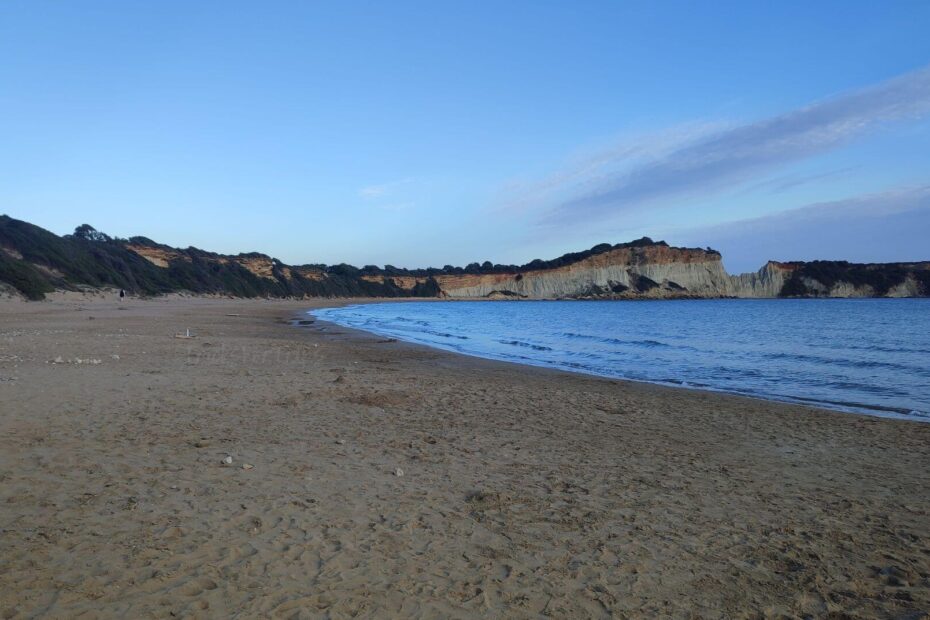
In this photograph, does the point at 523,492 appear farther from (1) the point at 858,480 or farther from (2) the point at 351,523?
(1) the point at 858,480

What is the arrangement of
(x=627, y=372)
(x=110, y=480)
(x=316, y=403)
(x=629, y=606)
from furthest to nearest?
1. (x=627, y=372)
2. (x=316, y=403)
3. (x=110, y=480)
4. (x=629, y=606)

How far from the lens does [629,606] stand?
11.8 ft

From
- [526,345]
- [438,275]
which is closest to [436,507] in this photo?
[526,345]

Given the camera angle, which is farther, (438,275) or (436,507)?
(438,275)

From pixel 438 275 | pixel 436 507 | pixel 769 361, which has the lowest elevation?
pixel 769 361

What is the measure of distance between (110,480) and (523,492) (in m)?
4.01

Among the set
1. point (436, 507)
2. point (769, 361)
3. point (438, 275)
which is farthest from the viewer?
point (438, 275)

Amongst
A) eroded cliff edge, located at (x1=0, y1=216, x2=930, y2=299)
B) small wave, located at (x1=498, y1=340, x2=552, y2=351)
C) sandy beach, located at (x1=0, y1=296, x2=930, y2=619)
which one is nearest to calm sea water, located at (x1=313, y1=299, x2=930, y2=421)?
small wave, located at (x1=498, y1=340, x2=552, y2=351)

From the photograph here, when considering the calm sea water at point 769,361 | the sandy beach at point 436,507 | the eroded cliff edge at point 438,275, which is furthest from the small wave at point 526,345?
the eroded cliff edge at point 438,275

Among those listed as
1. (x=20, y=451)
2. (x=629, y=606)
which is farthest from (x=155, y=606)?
(x=20, y=451)

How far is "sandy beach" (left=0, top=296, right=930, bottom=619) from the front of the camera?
11.9 ft

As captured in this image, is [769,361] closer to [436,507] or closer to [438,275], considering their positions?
[436,507]

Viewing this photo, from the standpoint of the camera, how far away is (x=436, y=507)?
5.12 metres

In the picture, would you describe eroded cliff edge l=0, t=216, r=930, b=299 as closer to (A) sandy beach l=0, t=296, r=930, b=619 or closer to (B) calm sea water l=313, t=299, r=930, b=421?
(B) calm sea water l=313, t=299, r=930, b=421
